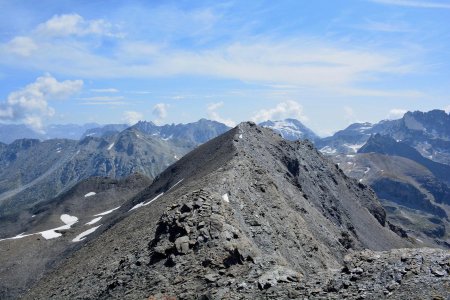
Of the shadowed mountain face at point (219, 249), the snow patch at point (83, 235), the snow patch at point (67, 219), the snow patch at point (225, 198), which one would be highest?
the snow patch at point (225, 198)

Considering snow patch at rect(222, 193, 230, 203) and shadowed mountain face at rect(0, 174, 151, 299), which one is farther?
shadowed mountain face at rect(0, 174, 151, 299)

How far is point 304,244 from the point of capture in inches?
1978

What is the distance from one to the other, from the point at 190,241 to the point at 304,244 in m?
20.7

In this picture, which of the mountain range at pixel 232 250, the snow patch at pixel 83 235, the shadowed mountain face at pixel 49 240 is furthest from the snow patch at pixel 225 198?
the snow patch at pixel 83 235

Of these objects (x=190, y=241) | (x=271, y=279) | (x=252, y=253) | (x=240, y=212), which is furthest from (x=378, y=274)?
(x=240, y=212)

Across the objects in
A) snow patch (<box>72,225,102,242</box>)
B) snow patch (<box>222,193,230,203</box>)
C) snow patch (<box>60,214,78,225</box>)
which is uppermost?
snow patch (<box>222,193,230,203</box>)

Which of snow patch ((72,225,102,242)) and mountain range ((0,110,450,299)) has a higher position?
mountain range ((0,110,450,299))

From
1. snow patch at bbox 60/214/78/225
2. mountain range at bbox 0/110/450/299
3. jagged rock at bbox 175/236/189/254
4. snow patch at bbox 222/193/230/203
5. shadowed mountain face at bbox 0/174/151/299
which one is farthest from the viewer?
snow patch at bbox 60/214/78/225

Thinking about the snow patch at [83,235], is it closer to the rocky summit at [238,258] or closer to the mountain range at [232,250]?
the mountain range at [232,250]

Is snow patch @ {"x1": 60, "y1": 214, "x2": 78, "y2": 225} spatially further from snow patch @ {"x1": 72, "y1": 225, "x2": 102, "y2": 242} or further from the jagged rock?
the jagged rock

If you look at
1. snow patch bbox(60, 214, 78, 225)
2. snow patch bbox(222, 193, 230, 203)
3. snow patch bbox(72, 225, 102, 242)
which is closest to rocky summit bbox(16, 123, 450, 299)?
snow patch bbox(222, 193, 230, 203)

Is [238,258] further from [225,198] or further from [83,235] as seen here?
[83,235]

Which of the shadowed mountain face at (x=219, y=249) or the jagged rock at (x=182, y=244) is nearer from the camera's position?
the shadowed mountain face at (x=219, y=249)

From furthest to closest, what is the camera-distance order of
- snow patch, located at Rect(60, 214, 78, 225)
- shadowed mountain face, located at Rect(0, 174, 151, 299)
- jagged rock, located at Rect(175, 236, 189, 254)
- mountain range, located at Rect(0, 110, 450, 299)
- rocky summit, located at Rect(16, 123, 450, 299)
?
snow patch, located at Rect(60, 214, 78, 225) < shadowed mountain face, located at Rect(0, 174, 151, 299) < jagged rock, located at Rect(175, 236, 189, 254) < mountain range, located at Rect(0, 110, 450, 299) < rocky summit, located at Rect(16, 123, 450, 299)
